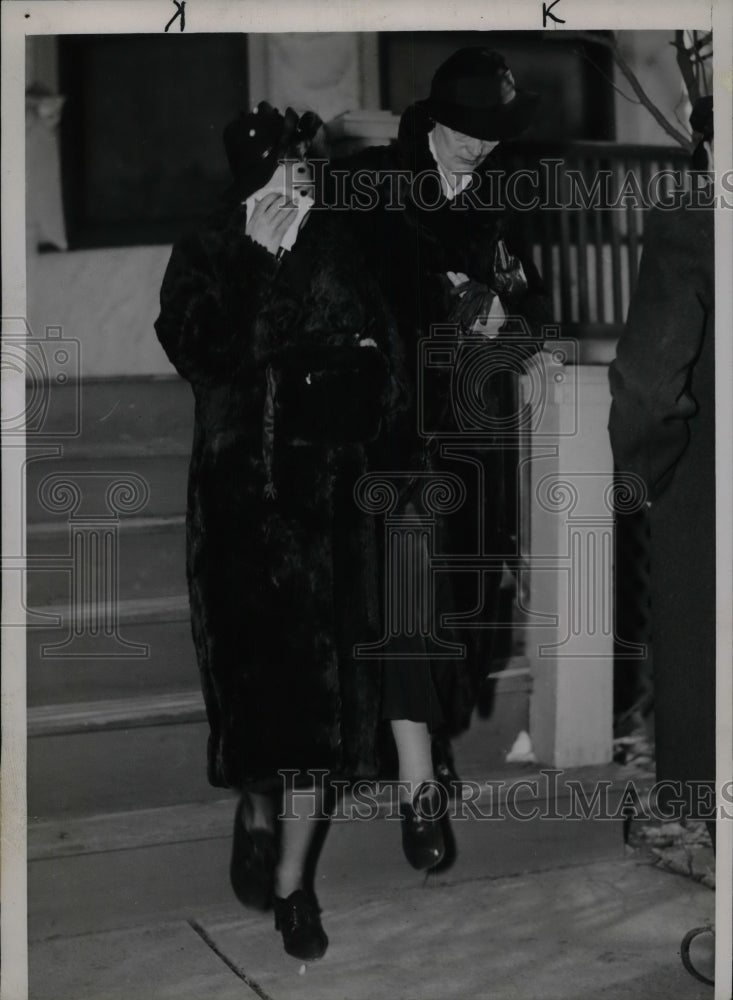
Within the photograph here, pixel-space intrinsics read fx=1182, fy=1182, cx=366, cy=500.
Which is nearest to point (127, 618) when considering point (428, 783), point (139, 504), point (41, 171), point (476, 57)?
point (139, 504)

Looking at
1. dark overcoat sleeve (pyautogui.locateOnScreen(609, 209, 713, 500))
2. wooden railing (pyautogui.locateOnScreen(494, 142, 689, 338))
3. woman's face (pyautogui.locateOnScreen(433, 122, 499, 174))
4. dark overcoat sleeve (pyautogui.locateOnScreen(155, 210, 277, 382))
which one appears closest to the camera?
dark overcoat sleeve (pyautogui.locateOnScreen(609, 209, 713, 500))

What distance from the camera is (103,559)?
284 cm

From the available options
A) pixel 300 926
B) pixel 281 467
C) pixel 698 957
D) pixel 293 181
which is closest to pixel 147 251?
pixel 293 181

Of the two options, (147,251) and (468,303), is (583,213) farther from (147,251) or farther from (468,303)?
(147,251)

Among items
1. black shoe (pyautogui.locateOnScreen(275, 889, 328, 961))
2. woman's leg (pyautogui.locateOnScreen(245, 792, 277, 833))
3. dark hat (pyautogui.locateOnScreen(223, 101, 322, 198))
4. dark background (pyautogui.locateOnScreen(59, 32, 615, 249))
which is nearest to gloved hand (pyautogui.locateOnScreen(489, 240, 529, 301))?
dark background (pyautogui.locateOnScreen(59, 32, 615, 249))

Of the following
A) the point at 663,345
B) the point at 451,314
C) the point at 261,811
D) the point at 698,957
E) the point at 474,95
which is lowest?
the point at 698,957

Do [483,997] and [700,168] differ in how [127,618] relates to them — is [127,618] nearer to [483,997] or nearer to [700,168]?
[483,997]

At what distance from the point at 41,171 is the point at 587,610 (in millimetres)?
1786

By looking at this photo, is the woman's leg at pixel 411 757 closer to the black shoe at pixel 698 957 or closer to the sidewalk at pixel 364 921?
the sidewalk at pixel 364 921

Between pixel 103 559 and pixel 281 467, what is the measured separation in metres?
0.51

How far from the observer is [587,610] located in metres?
3.22

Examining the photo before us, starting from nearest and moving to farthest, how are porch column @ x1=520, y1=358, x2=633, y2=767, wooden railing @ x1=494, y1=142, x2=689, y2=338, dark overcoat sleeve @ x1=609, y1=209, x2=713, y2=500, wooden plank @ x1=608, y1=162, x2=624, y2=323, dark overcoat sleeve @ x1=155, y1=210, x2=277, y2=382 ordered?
dark overcoat sleeve @ x1=609, y1=209, x2=713, y2=500, dark overcoat sleeve @ x1=155, y1=210, x2=277, y2=382, wooden railing @ x1=494, y1=142, x2=689, y2=338, porch column @ x1=520, y1=358, x2=633, y2=767, wooden plank @ x1=608, y1=162, x2=624, y2=323

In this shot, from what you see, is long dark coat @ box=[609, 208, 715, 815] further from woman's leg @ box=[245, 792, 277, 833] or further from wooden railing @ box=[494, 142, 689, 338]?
woman's leg @ box=[245, 792, 277, 833]

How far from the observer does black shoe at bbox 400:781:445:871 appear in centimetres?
288
